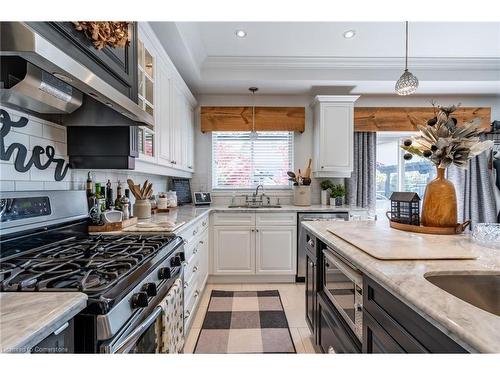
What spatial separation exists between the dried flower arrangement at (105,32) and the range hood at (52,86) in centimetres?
21

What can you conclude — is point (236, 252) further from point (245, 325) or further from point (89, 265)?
point (89, 265)

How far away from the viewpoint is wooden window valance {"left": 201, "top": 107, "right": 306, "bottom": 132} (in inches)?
150

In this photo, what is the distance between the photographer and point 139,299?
38.1 inches

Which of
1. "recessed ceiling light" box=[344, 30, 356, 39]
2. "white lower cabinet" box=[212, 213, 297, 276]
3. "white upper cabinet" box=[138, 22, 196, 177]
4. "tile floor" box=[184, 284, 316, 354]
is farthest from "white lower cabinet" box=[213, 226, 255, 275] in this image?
"recessed ceiling light" box=[344, 30, 356, 39]

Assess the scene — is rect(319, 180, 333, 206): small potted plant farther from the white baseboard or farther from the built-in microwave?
the built-in microwave

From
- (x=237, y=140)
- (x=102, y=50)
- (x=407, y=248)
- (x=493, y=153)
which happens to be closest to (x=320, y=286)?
(x=407, y=248)

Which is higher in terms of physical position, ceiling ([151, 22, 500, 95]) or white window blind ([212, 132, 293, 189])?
ceiling ([151, 22, 500, 95])

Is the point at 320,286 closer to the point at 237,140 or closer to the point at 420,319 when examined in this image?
the point at 420,319

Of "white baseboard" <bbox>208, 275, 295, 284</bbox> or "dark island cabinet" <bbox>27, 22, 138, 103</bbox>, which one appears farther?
"white baseboard" <bbox>208, 275, 295, 284</bbox>

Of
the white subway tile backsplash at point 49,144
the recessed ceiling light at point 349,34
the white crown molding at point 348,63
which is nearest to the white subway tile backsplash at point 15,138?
the white subway tile backsplash at point 49,144

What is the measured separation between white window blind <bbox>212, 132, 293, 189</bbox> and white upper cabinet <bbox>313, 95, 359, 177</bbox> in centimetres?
55

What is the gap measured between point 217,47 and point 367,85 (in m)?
1.99

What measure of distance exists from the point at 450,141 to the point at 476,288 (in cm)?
88

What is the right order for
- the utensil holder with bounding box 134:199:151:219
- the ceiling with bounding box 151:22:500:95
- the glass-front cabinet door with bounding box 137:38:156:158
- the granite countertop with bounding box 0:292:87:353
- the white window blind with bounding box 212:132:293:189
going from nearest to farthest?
the granite countertop with bounding box 0:292:87:353 < the glass-front cabinet door with bounding box 137:38:156:158 < the utensil holder with bounding box 134:199:151:219 < the ceiling with bounding box 151:22:500:95 < the white window blind with bounding box 212:132:293:189
